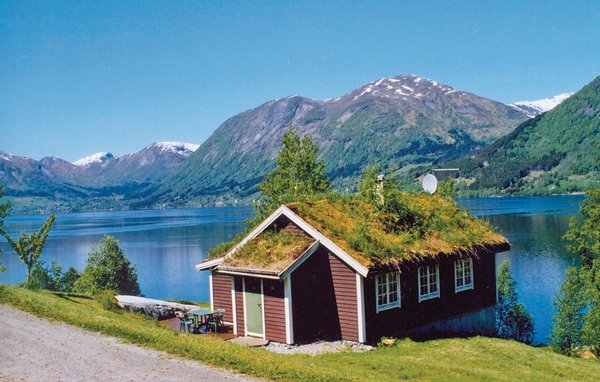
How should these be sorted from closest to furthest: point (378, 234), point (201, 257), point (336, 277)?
point (336, 277)
point (378, 234)
point (201, 257)

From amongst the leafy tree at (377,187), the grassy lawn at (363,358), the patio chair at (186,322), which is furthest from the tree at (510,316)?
the patio chair at (186,322)

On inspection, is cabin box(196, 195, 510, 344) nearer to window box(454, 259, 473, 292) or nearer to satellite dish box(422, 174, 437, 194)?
window box(454, 259, 473, 292)

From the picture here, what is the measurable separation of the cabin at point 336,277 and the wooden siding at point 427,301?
2.0 inches

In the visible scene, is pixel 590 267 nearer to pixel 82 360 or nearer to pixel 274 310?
pixel 274 310

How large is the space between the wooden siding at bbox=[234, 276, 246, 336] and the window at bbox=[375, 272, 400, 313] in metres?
6.84

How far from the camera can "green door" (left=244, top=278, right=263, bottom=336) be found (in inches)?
1069

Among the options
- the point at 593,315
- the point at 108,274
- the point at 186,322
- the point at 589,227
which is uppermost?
the point at 589,227

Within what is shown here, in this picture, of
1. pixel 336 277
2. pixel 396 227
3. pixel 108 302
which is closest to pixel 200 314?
pixel 336 277

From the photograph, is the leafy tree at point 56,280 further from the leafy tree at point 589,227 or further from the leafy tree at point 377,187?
the leafy tree at point 589,227

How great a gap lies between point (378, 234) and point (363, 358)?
291 inches

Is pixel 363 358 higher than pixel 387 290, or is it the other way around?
pixel 387 290

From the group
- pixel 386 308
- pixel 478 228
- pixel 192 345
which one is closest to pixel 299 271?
pixel 386 308

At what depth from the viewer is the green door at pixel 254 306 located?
89.1 feet

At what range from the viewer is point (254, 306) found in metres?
27.4
